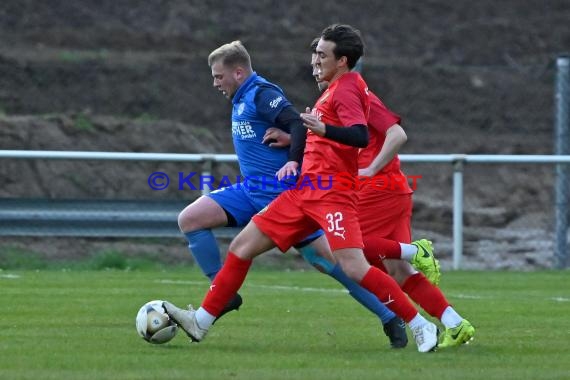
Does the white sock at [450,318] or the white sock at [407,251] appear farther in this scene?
the white sock at [407,251]

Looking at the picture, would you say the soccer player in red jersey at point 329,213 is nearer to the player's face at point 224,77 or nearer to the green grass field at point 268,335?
the green grass field at point 268,335

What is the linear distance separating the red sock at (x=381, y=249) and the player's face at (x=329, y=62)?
3.77 feet

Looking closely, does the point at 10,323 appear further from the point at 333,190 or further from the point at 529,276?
the point at 529,276

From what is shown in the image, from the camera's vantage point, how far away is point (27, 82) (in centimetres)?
2522

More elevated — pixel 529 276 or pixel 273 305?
pixel 273 305

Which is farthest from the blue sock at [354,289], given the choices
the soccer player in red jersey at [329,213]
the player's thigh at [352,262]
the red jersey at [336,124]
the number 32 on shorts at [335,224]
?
the red jersey at [336,124]

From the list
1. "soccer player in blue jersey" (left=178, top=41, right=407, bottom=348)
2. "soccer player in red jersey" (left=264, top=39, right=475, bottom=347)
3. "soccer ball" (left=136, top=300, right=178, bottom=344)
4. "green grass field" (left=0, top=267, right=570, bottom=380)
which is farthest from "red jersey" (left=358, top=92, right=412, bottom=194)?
"soccer ball" (left=136, top=300, right=178, bottom=344)

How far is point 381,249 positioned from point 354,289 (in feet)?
1.06

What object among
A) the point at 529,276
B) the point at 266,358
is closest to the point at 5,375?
the point at 266,358

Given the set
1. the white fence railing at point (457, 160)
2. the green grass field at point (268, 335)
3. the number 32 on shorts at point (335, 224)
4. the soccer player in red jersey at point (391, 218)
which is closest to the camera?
the green grass field at point (268, 335)

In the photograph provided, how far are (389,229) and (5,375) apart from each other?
2.91 m

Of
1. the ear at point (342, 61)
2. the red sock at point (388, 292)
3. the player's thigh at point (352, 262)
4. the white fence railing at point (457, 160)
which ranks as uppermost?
the ear at point (342, 61)

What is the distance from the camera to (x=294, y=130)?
26.1ft

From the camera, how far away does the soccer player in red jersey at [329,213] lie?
753 centimetres
